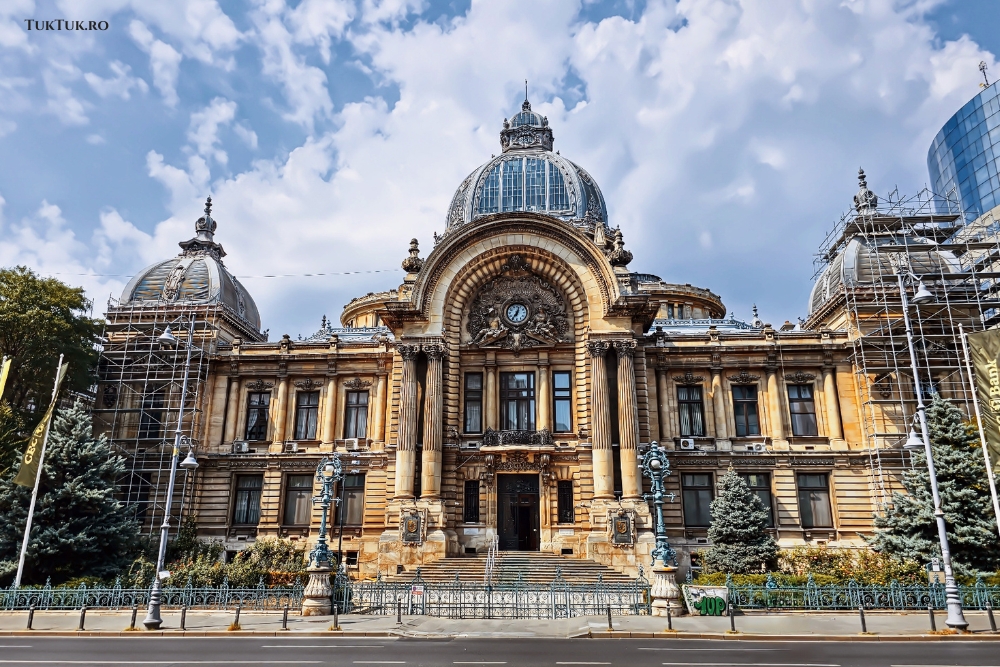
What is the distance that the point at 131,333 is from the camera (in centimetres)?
4012

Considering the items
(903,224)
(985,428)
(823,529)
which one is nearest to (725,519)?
(823,529)

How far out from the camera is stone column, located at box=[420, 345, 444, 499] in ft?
110

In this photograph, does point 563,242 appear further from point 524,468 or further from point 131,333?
point 131,333

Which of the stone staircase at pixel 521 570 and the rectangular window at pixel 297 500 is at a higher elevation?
the rectangular window at pixel 297 500

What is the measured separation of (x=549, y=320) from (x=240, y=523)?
68.7ft

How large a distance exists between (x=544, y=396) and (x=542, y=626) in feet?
53.5

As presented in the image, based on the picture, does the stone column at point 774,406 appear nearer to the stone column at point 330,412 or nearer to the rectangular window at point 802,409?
the rectangular window at point 802,409

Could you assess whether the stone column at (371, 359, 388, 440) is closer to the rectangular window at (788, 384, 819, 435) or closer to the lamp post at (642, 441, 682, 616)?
the lamp post at (642, 441, 682, 616)

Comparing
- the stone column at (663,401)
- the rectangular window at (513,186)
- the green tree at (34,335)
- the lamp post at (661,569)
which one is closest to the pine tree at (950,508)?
the stone column at (663,401)

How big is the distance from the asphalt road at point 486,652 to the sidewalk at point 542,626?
0.70 metres

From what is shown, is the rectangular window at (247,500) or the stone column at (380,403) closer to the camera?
the rectangular window at (247,500)

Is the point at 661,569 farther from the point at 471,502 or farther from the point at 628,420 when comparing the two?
the point at 471,502

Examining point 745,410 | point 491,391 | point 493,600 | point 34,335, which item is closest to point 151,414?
point 34,335

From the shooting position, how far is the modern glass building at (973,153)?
268 ft
